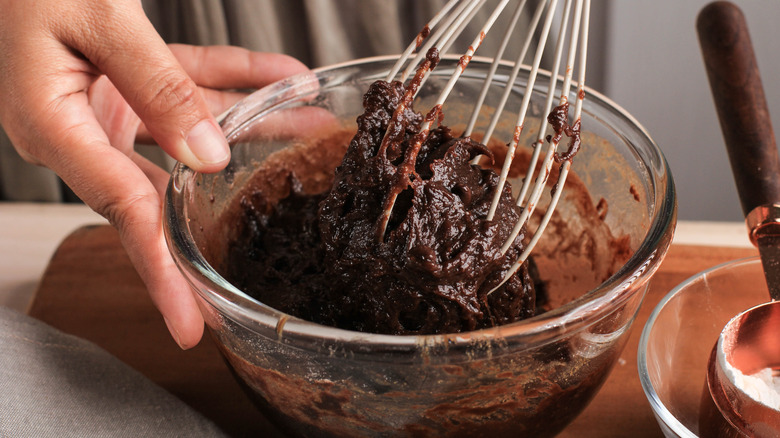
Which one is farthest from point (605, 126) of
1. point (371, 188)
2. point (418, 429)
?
point (418, 429)

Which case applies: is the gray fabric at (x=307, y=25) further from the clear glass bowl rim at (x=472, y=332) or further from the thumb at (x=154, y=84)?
the clear glass bowl rim at (x=472, y=332)

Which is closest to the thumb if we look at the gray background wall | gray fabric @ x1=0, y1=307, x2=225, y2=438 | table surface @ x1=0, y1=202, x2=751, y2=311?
gray fabric @ x1=0, y1=307, x2=225, y2=438

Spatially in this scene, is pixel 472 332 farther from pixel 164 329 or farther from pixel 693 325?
pixel 164 329

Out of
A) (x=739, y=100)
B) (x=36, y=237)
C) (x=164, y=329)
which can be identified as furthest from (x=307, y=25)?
(x=739, y=100)

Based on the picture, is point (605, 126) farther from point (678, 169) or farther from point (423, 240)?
point (678, 169)

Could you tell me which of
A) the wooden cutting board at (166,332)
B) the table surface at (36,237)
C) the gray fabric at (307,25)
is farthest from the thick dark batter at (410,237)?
the gray fabric at (307,25)
